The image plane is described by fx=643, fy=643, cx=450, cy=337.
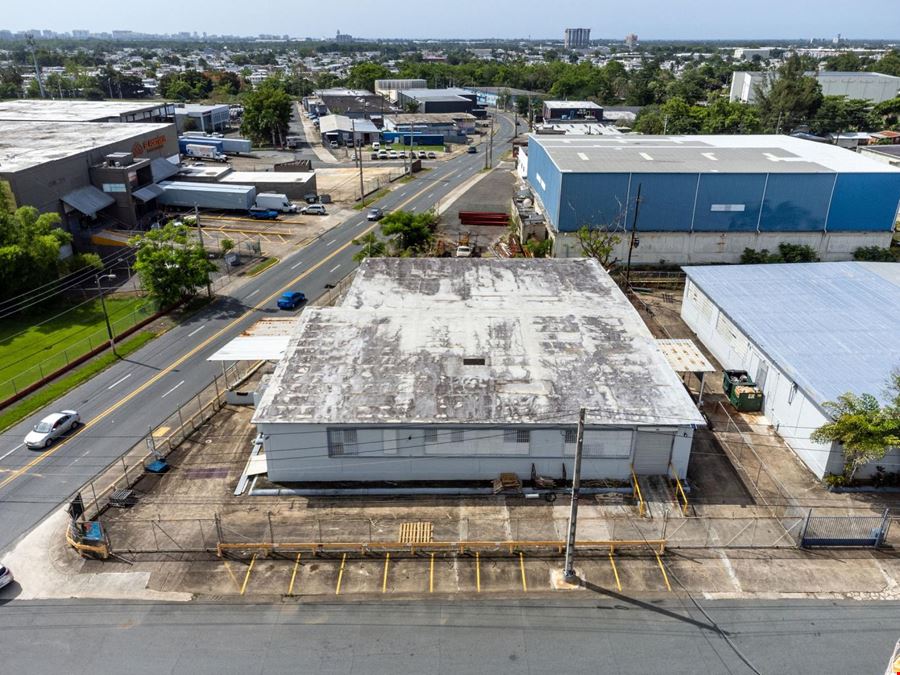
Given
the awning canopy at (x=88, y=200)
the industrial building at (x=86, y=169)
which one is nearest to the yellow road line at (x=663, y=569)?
the industrial building at (x=86, y=169)

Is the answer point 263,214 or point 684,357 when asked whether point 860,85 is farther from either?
point 684,357

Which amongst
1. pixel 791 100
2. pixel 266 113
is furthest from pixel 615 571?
pixel 791 100

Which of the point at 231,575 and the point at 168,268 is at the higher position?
the point at 168,268

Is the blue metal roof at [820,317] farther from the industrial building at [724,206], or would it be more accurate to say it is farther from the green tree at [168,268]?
the green tree at [168,268]

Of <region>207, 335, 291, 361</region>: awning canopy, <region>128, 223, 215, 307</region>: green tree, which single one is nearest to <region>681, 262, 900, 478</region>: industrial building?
<region>207, 335, 291, 361</region>: awning canopy

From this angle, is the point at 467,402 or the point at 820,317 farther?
the point at 820,317

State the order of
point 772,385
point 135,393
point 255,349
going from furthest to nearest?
point 135,393
point 255,349
point 772,385
